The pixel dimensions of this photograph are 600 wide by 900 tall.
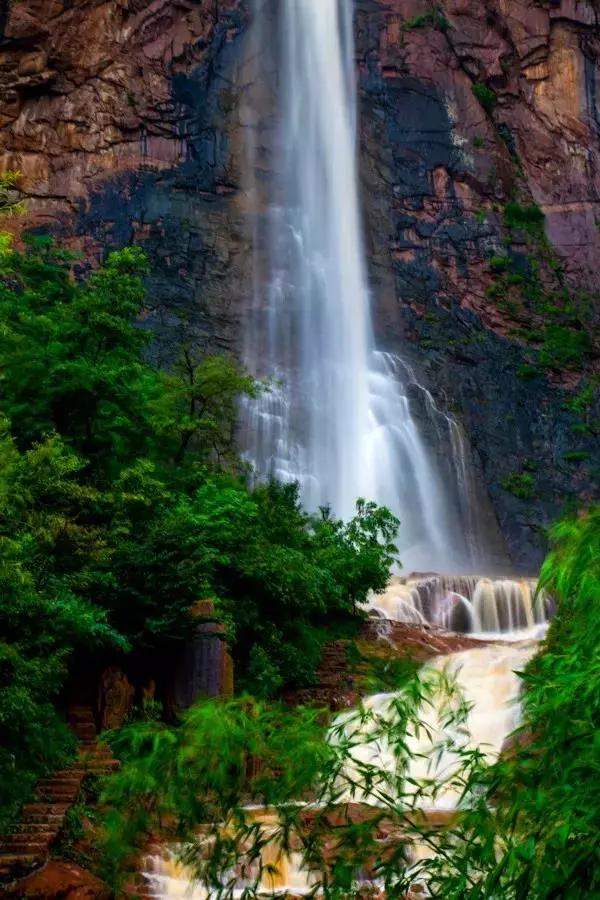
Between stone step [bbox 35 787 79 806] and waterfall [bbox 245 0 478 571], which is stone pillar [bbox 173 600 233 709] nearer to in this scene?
stone step [bbox 35 787 79 806]

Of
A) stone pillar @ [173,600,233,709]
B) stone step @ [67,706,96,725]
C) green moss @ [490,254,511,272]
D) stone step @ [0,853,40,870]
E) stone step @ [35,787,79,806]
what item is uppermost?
green moss @ [490,254,511,272]

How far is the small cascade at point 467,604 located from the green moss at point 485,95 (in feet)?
95.8

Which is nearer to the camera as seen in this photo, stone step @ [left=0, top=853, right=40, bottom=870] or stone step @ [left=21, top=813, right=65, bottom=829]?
stone step @ [left=0, top=853, right=40, bottom=870]

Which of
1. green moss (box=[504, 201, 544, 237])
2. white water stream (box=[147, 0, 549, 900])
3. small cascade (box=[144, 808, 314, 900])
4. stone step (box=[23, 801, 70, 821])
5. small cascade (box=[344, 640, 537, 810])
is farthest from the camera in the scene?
green moss (box=[504, 201, 544, 237])

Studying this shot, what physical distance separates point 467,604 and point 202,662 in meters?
13.3

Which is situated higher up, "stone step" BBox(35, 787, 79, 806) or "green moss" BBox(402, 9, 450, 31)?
"green moss" BBox(402, 9, 450, 31)

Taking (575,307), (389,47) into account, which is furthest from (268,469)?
(389,47)

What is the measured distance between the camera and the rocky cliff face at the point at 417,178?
130 feet

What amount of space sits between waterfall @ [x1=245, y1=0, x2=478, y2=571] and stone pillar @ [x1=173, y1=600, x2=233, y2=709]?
20.0 metres

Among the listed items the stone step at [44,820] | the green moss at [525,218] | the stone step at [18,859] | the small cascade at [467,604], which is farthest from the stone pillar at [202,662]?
the green moss at [525,218]

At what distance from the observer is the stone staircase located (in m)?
8.91

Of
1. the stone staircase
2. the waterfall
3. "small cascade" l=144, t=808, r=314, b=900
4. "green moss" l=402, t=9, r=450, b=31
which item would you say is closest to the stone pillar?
the stone staircase

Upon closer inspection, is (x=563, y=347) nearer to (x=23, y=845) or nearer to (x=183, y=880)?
(x=183, y=880)

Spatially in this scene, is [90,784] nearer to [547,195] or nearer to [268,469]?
[268,469]
